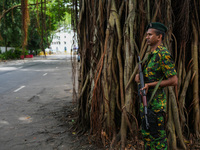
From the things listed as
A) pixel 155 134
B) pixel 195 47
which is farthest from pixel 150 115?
pixel 195 47

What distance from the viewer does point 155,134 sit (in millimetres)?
2586

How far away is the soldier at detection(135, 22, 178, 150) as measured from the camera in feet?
8.04

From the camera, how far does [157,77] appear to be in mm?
2566

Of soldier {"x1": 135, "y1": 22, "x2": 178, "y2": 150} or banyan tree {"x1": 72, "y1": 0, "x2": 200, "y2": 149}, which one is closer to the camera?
soldier {"x1": 135, "y1": 22, "x2": 178, "y2": 150}

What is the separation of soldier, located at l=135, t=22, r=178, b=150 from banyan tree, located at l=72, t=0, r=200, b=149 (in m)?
0.67

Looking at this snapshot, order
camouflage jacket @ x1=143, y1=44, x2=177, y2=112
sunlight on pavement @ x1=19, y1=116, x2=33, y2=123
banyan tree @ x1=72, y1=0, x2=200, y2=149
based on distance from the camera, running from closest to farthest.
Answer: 1. camouflage jacket @ x1=143, y1=44, x2=177, y2=112
2. banyan tree @ x1=72, y1=0, x2=200, y2=149
3. sunlight on pavement @ x1=19, y1=116, x2=33, y2=123

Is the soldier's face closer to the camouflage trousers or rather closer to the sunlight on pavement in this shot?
the camouflage trousers

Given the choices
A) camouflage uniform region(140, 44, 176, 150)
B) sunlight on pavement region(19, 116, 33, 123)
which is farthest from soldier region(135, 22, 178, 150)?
sunlight on pavement region(19, 116, 33, 123)

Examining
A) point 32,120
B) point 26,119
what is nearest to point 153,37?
point 32,120

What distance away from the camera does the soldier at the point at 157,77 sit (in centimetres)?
245

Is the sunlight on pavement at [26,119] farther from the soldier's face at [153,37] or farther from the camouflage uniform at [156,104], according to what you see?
the soldier's face at [153,37]

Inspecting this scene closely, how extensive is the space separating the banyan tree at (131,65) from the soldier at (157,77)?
67 cm

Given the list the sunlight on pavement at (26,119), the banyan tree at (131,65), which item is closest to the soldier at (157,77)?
the banyan tree at (131,65)

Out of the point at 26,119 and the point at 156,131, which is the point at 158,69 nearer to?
the point at 156,131
